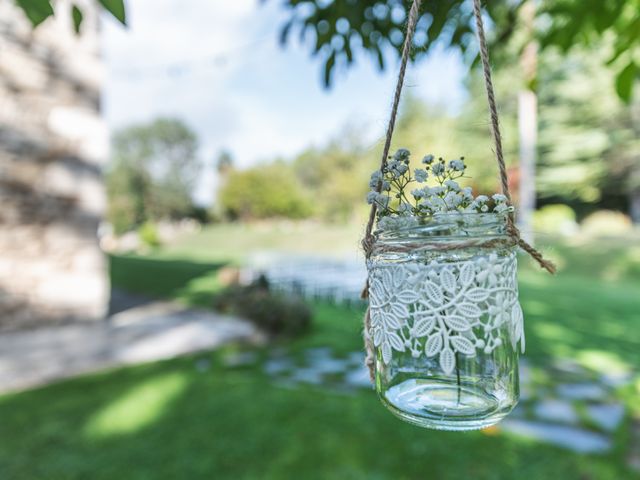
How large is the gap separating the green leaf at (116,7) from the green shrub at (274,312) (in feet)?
13.4

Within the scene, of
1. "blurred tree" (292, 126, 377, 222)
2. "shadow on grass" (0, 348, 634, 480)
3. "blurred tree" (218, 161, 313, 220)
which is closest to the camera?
"shadow on grass" (0, 348, 634, 480)

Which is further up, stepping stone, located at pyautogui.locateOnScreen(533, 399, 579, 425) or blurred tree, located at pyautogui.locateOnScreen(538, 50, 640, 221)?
blurred tree, located at pyautogui.locateOnScreen(538, 50, 640, 221)

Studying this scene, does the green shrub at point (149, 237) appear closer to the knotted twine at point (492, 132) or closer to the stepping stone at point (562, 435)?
the stepping stone at point (562, 435)

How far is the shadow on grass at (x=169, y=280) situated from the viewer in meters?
7.89

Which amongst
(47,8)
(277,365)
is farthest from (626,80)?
(277,365)

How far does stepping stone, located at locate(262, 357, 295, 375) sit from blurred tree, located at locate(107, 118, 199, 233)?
26.9 meters

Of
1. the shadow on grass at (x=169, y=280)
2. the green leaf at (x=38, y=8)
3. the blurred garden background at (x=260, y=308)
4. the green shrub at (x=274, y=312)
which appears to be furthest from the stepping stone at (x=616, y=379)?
the shadow on grass at (x=169, y=280)

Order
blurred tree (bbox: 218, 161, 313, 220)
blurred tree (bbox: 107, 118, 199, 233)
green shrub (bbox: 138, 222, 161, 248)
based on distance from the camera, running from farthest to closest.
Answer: blurred tree (bbox: 107, 118, 199, 233) → blurred tree (bbox: 218, 161, 313, 220) → green shrub (bbox: 138, 222, 161, 248)

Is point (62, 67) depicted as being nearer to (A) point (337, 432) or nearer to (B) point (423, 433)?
(A) point (337, 432)

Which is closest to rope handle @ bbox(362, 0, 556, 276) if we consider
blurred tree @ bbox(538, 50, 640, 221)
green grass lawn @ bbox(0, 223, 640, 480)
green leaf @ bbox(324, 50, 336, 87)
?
green leaf @ bbox(324, 50, 336, 87)

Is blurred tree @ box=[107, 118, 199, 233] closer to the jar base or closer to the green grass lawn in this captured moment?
the green grass lawn

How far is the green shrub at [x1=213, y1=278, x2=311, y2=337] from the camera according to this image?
4855mm

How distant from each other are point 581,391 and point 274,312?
2.96m

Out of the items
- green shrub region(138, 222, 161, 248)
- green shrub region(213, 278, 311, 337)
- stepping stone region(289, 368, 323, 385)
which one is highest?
→ green shrub region(138, 222, 161, 248)
